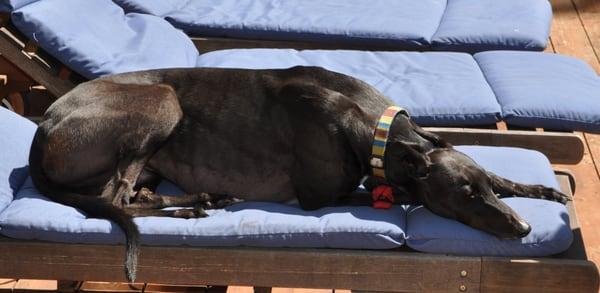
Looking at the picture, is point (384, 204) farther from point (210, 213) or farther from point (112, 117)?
point (112, 117)

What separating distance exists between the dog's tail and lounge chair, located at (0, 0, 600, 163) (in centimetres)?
86

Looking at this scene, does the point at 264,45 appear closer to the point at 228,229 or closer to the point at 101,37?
the point at 101,37

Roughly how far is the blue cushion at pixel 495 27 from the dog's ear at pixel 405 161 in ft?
6.24

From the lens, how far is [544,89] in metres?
4.18

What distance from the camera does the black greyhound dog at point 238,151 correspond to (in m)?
3.09

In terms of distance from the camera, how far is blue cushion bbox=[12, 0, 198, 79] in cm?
408

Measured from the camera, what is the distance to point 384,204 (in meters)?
3.22

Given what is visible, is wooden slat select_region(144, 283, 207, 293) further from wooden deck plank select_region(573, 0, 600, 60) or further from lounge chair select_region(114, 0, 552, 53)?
wooden deck plank select_region(573, 0, 600, 60)

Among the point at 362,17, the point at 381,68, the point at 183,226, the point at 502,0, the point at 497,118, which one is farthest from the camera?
the point at 502,0

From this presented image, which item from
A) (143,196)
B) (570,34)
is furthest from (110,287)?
(570,34)

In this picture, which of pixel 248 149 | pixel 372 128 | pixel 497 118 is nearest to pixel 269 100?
pixel 248 149

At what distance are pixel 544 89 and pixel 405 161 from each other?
1.36 metres

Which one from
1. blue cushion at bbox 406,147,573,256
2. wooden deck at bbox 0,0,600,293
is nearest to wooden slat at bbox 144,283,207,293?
wooden deck at bbox 0,0,600,293

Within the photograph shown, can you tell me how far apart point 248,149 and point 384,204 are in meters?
0.56
